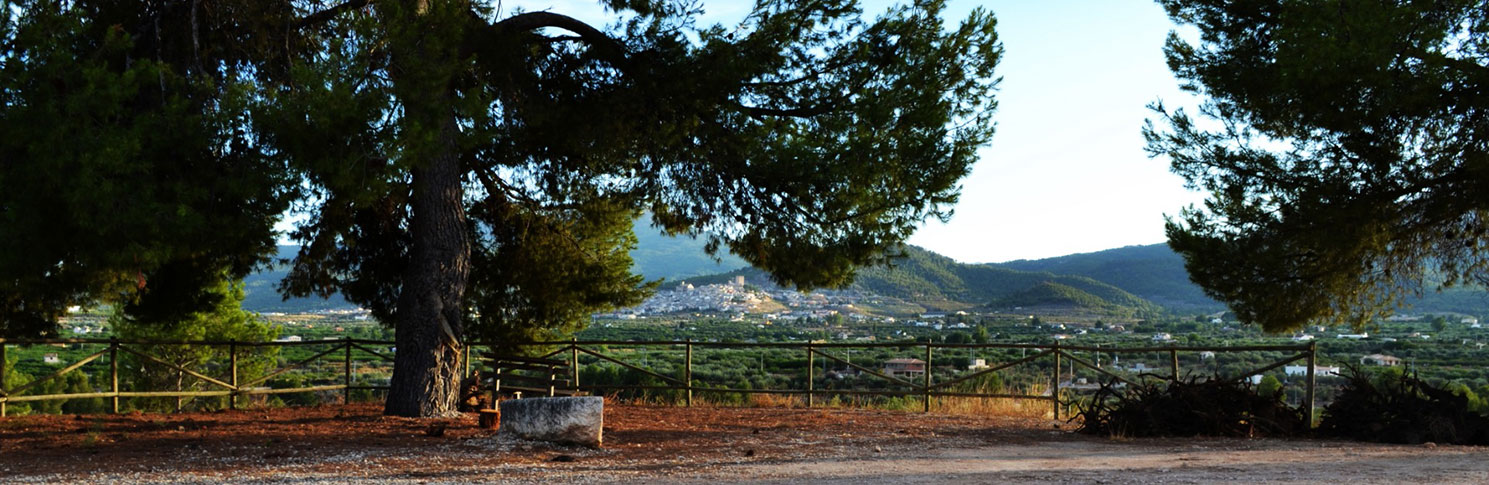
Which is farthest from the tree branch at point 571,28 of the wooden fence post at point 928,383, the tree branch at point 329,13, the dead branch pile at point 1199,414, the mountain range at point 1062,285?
the mountain range at point 1062,285

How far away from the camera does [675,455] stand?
390 inches

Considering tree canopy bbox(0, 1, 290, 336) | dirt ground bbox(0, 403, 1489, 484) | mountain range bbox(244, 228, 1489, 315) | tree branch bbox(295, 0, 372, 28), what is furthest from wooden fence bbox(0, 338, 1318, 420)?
mountain range bbox(244, 228, 1489, 315)

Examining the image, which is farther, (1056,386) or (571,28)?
(1056,386)

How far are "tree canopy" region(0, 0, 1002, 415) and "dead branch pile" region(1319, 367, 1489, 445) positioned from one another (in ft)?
15.5

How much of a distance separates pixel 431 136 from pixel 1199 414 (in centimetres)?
823

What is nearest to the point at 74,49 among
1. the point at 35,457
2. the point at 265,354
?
the point at 35,457

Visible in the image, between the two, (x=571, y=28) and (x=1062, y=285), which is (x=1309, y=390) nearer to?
(x=571, y=28)

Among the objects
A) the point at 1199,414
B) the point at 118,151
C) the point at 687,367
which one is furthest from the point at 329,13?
the point at 1199,414

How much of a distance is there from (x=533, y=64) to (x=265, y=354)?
3961cm

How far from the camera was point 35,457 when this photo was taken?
9.57 meters

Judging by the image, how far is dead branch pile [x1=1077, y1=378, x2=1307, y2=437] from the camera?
11.9 meters

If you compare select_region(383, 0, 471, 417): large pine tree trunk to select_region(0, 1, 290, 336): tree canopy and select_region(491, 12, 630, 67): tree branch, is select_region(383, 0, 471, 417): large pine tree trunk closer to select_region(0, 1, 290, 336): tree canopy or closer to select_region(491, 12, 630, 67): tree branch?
select_region(491, 12, 630, 67): tree branch

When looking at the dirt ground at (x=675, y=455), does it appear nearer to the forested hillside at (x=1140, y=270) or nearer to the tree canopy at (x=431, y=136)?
the tree canopy at (x=431, y=136)

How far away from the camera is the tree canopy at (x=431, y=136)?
32.4 feet
